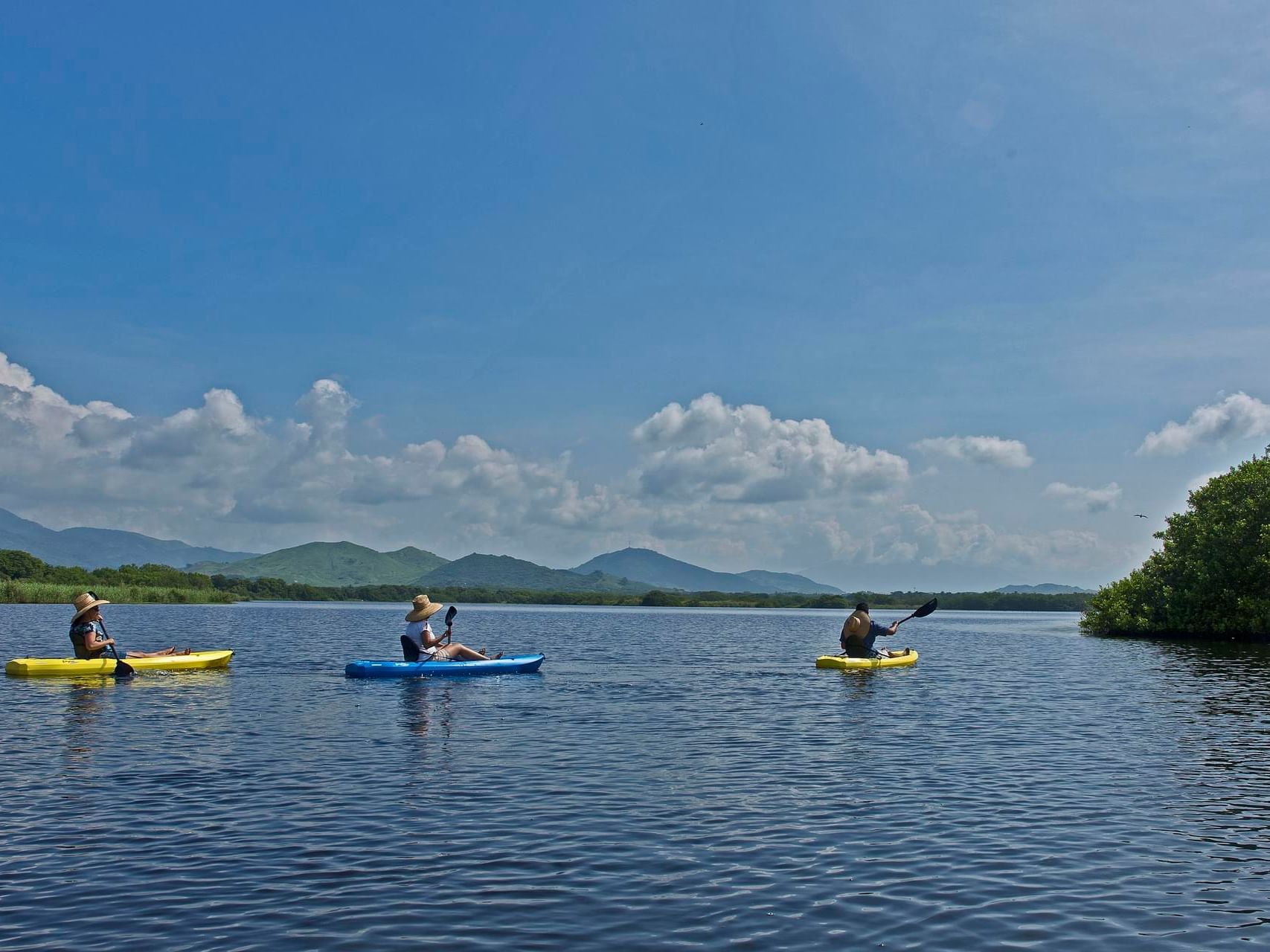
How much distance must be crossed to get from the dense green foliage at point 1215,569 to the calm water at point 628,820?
34.4 metres

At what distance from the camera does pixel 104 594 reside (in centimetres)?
12362

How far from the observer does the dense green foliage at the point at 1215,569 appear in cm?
6194

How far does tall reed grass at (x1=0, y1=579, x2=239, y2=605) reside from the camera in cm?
11531

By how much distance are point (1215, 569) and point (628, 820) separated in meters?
60.8

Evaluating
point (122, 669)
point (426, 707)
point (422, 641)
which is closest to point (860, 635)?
point (422, 641)

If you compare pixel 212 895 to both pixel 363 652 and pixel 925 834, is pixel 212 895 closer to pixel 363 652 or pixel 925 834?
pixel 925 834

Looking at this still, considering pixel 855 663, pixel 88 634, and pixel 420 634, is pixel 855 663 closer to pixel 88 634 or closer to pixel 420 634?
pixel 420 634

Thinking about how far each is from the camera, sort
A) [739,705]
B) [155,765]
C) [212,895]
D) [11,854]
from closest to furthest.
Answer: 1. [212,895]
2. [11,854]
3. [155,765]
4. [739,705]

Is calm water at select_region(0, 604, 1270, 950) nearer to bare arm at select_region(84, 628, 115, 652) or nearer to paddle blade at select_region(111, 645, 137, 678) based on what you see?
paddle blade at select_region(111, 645, 137, 678)

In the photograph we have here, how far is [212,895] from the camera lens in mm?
11688

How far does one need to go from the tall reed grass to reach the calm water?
81.7 meters

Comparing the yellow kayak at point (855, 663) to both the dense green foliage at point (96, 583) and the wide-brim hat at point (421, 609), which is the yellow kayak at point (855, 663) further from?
the dense green foliage at point (96, 583)

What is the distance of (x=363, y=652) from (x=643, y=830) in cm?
4553

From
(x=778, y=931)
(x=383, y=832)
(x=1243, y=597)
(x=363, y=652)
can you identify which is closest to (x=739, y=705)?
(x=383, y=832)
